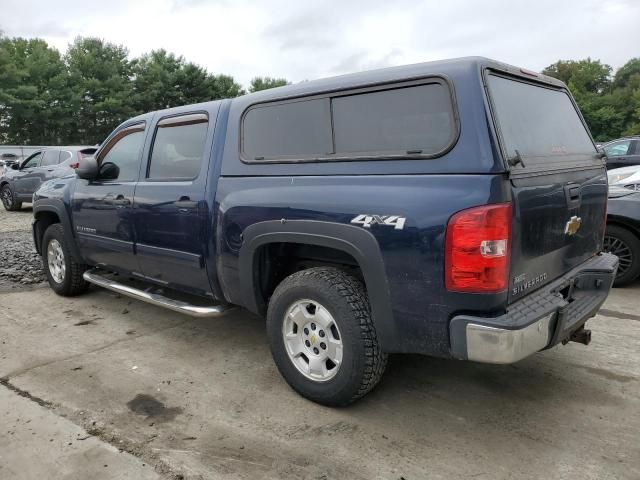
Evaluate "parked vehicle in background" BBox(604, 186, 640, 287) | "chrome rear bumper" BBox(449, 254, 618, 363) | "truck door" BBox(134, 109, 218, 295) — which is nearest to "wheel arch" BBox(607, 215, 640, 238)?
"parked vehicle in background" BBox(604, 186, 640, 287)

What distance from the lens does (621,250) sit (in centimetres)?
534

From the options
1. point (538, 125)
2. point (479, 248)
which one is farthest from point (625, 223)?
point (479, 248)

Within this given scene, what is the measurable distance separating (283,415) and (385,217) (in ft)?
4.44

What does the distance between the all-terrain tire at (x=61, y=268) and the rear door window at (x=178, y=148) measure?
172cm

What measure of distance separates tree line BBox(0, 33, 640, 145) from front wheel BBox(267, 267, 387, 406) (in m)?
39.8

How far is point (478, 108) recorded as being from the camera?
2441 millimetres

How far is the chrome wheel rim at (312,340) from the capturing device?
2953mm

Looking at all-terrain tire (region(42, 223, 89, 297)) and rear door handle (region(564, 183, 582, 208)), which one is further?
all-terrain tire (region(42, 223, 89, 297))

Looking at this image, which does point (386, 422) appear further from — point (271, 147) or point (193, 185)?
point (193, 185)

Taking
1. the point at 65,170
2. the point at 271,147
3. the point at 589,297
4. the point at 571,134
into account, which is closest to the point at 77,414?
the point at 271,147

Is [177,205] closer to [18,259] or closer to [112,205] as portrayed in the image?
→ [112,205]

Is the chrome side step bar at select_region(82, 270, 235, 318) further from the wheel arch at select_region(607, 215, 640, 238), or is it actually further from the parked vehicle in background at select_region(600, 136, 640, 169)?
the parked vehicle in background at select_region(600, 136, 640, 169)

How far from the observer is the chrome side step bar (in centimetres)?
365

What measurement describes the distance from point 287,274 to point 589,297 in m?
1.97
